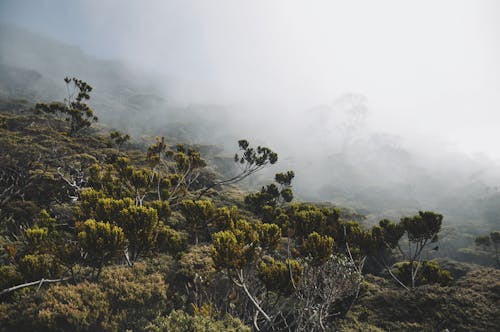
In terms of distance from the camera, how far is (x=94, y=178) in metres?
22.7

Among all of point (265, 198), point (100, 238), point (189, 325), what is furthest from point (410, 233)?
point (100, 238)

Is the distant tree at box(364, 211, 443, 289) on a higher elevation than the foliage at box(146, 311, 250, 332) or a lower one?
higher

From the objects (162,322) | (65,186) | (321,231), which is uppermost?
(65,186)

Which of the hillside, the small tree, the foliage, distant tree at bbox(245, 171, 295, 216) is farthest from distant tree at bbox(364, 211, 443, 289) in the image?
the small tree

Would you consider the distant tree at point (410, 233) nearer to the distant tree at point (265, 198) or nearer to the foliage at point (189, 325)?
the distant tree at point (265, 198)

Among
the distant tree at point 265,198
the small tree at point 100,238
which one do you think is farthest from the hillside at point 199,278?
the distant tree at point 265,198

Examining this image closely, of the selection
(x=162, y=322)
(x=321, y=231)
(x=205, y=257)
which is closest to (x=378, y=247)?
(x=321, y=231)

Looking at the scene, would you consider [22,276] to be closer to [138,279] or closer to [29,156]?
[138,279]

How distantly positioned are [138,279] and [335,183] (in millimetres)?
190173

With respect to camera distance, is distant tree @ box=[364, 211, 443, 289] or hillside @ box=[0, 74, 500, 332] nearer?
hillside @ box=[0, 74, 500, 332]

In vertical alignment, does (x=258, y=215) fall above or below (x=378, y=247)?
above

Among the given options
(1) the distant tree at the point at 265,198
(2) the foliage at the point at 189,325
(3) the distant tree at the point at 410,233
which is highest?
(1) the distant tree at the point at 265,198

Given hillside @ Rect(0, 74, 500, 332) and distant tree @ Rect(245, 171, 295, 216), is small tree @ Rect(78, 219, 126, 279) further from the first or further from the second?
distant tree @ Rect(245, 171, 295, 216)

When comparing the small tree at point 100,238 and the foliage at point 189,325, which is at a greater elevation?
the small tree at point 100,238
